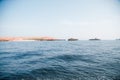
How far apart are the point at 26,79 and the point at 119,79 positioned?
5.99 meters

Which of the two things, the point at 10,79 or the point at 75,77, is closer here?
the point at 10,79

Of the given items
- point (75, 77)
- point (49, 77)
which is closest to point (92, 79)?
point (75, 77)

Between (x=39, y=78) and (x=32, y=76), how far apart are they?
1.99 feet

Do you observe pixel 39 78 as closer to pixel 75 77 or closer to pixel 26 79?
pixel 26 79

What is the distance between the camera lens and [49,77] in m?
7.73

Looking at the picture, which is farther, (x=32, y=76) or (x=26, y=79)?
(x=32, y=76)

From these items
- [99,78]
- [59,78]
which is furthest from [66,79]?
[99,78]

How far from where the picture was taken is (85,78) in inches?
297

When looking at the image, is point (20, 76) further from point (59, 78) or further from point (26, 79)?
point (59, 78)

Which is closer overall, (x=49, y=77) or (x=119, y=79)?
(x=119, y=79)

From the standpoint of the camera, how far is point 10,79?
726 centimetres

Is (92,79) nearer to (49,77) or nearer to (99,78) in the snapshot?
(99,78)

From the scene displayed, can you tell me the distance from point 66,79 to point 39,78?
1.80 metres

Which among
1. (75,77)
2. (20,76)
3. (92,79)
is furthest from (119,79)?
(20,76)
